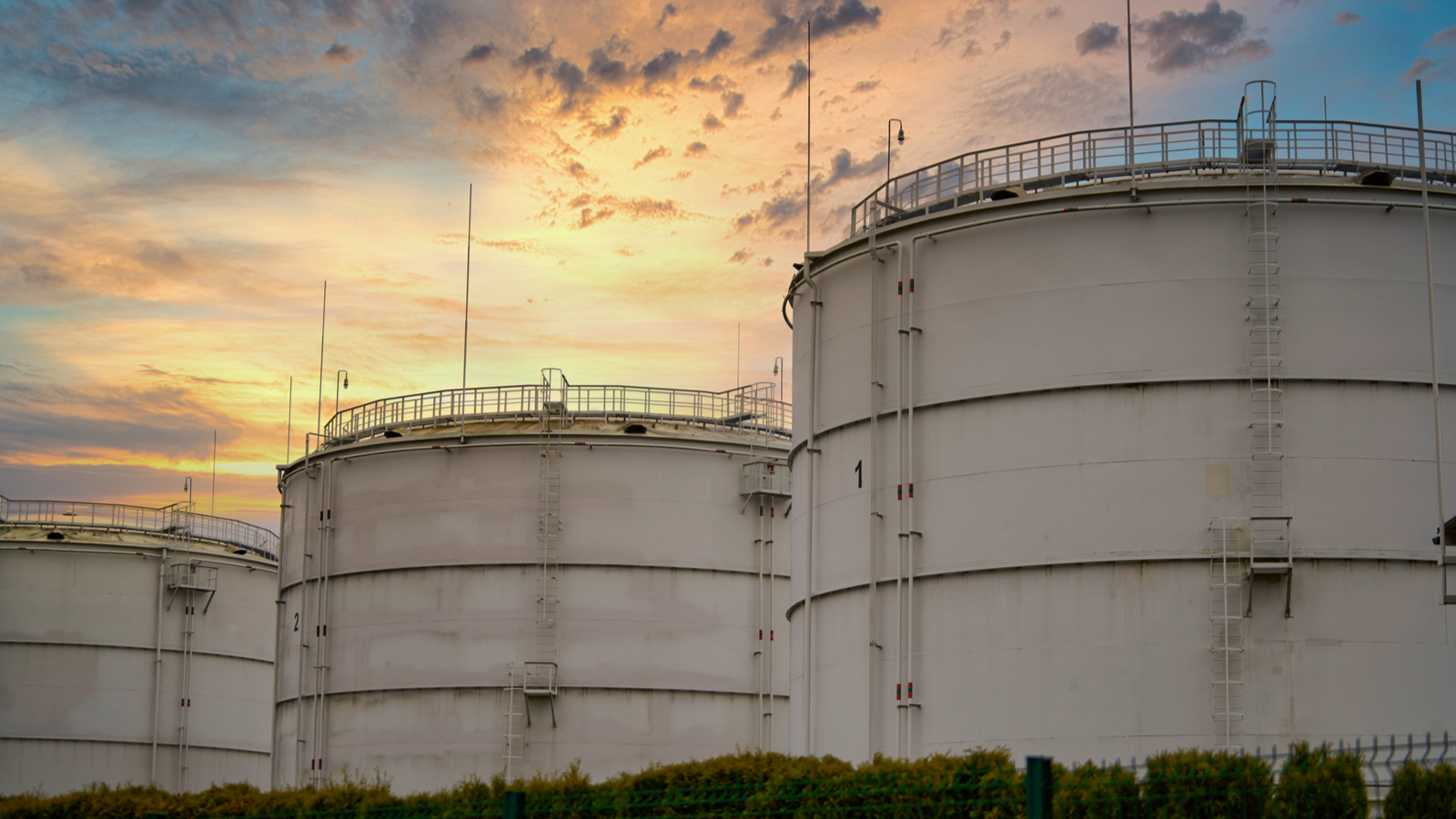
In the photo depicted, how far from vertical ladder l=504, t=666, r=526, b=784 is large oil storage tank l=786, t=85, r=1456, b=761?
1040 cm

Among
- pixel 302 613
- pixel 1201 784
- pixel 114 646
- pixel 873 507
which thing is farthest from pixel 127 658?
pixel 1201 784

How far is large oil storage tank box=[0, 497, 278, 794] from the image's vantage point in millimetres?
A: 43000

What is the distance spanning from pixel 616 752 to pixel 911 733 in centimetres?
1180

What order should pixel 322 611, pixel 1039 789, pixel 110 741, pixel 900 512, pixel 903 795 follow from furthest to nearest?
pixel 110 741
pixel 322 611
pixel 900 512
pixel 903 795
pixel 1039 789

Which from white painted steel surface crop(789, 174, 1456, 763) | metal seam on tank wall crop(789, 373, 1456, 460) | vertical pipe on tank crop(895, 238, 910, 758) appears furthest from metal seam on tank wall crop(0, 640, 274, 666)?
metal seam on tank wall crop(789, 373, 1456, 460)

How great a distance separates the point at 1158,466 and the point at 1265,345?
2.18 m

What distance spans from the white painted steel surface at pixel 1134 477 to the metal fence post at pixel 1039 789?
1139 centimetres

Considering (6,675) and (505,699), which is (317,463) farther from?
(6,675)

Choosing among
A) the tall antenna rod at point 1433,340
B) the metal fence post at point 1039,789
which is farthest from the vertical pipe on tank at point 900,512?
the metal fence post at point 1039,789

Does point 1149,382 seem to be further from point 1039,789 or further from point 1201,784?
point 1039,789

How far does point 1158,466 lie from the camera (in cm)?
2041

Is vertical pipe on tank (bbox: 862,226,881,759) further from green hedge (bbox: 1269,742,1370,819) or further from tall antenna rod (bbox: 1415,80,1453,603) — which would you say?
green hedge (bbox: 1269,742,1370,819)

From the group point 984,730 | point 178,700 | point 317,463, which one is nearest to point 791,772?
point 984,730

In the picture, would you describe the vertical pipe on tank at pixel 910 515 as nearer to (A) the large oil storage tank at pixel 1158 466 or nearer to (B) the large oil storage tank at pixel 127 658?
(A) the large oil storage tank at pixel 1158 466
